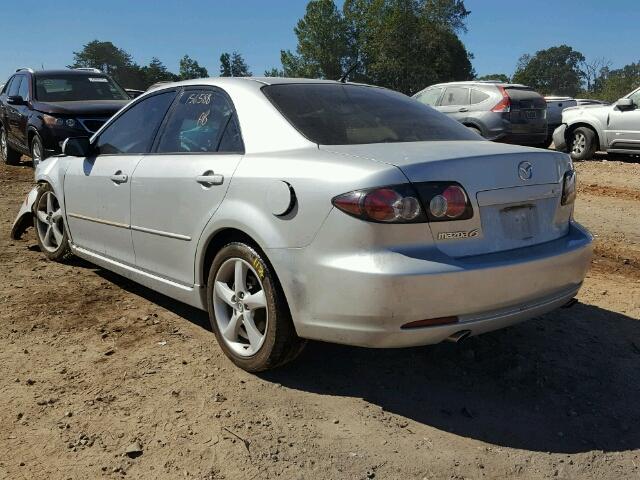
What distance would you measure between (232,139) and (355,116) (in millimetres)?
704

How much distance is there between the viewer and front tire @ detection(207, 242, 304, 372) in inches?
121

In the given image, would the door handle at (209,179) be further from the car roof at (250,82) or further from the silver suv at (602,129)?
the silver suv at (602,129)

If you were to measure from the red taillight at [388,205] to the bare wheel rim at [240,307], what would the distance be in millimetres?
733

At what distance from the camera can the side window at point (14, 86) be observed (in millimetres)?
11166

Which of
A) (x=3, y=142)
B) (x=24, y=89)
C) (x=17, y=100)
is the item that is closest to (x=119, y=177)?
(x=17, y=100)

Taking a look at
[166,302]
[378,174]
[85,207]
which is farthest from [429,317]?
[85,207]

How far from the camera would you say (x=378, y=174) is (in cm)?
274

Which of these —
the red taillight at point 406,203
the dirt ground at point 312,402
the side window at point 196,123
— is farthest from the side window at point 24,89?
the red taillight at point 406,203

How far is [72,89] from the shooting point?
1036 centimetres

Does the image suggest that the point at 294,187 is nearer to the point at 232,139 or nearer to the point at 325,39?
the point at 232,139

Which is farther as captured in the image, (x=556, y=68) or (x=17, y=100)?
(x=556, y=68)

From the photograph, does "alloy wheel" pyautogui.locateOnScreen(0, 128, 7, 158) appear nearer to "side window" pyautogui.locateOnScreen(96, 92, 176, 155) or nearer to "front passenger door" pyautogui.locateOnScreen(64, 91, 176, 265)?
"front passenger door" pyautogui.locateOnScreen(64, 91, 176, 265)

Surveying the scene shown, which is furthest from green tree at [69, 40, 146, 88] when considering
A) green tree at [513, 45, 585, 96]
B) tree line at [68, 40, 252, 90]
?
green tree at [513, 45, 585, 96]

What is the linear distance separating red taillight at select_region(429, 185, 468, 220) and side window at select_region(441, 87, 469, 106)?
11203 millimetres
